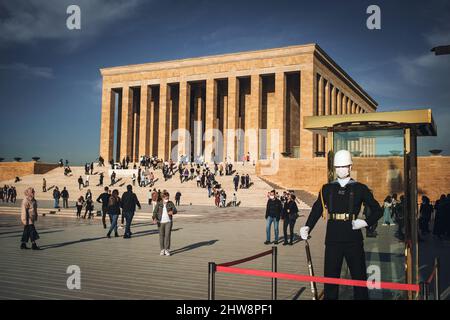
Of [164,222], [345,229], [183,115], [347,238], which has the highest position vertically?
[183,115]

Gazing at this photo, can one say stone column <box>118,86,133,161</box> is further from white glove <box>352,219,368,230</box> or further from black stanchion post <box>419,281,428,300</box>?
black stanchion post <box>419,281,428,300</box>

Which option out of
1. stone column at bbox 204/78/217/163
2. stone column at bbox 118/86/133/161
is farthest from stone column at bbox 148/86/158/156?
stone column at bbox 204/78/217/163

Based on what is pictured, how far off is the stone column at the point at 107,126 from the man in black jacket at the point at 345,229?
4964 centimetres

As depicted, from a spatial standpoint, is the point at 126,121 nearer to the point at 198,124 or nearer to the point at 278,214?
the point at 198,124

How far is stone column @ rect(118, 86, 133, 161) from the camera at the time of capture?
51906mm

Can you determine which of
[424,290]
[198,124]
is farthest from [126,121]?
[424,290]

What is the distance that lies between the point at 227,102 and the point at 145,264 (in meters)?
44.1

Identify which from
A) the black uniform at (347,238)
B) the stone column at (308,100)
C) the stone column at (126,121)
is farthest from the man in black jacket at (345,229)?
the stone column at (126,121)

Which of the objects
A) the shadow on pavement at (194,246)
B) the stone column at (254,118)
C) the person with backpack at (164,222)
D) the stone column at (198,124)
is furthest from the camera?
the stone column at (198,124)

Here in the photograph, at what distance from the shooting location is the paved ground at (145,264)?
6227mm

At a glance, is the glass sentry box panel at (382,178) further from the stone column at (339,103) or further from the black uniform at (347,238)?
the stone column at (339,103)

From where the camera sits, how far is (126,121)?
51.8 m

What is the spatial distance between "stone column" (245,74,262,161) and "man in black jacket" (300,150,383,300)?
4066cm
